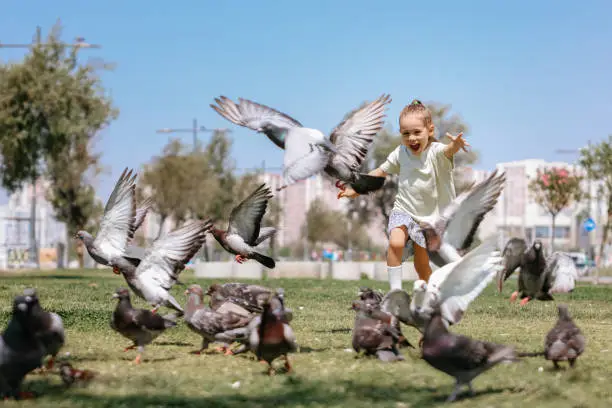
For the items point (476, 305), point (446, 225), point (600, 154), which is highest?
point (600, 154)

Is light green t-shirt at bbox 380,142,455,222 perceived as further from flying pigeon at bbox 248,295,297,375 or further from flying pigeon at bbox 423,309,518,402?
flying pigeon at bbox 423,309,518,402

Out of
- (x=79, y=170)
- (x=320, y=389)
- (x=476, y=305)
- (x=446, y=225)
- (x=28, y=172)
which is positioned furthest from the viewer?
(x=79, y=170)

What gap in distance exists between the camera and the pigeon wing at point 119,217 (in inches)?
360

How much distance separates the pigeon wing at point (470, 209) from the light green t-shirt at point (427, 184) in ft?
2.48

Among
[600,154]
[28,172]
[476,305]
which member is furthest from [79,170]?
[476,305]

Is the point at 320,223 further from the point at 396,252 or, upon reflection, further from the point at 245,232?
the point at 396,252

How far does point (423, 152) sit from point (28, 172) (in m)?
23.0

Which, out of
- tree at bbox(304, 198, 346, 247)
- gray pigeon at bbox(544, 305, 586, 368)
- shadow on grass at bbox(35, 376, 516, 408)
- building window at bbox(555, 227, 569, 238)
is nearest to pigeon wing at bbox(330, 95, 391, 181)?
gray pigeon at bbox(544, 305, 586, 368)

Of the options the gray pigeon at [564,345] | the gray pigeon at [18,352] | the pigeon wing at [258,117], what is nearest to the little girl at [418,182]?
the pigeon wing at [258,117]

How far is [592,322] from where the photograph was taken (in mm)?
10898

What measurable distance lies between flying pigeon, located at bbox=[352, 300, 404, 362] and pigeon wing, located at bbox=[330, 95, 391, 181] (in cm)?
196

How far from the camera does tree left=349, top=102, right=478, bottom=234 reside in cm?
5259

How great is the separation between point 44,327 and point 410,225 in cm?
372

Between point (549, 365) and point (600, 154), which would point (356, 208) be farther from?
point (549, 365)
